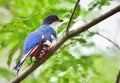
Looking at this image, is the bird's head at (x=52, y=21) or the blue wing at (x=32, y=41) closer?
the blue wing at (x=32, y=41)

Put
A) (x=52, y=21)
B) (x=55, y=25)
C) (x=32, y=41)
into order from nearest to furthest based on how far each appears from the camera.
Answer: (x=32, y=41)
(x=55, y=25)
(x=52, y=21)

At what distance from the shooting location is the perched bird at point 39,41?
2.50 metres

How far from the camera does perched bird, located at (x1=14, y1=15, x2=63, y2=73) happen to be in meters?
2.50

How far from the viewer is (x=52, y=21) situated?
3.08 meters

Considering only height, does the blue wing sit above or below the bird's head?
above

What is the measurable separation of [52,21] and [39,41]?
1.43 feet

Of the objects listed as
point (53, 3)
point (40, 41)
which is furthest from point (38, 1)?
point (40, 41)

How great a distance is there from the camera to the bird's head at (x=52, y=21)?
112 inches

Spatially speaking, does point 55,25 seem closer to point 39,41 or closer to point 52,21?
point 52,21

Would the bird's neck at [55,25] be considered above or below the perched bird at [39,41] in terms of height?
below

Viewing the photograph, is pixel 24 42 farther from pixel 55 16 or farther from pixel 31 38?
pixel 55 16

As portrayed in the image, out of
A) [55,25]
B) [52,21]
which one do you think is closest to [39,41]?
[55,25]

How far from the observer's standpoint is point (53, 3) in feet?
10.3

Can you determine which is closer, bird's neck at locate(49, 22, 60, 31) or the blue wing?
the blue wing
